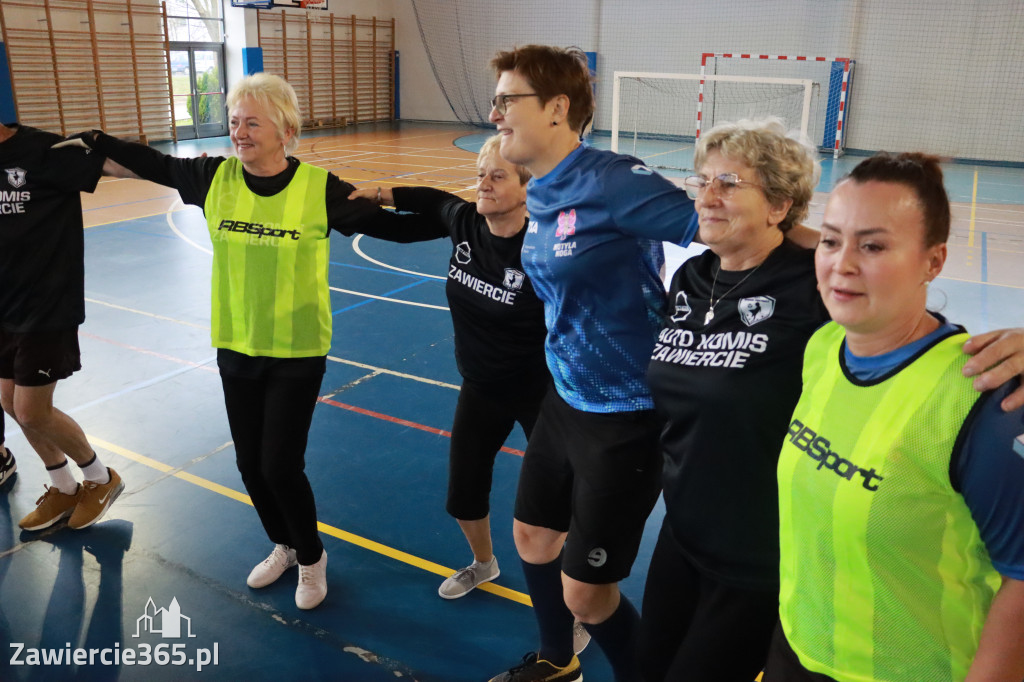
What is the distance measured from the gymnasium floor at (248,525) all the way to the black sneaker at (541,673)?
131 millimetres

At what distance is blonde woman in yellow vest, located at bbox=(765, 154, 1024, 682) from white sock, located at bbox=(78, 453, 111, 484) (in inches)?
153

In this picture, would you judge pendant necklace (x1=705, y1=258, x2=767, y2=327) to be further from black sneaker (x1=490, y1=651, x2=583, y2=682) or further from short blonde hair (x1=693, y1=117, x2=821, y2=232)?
black sneaker (x1=490, y1=651, x2=583, y2=682)

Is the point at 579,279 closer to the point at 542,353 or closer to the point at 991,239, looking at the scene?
the point at 542,353

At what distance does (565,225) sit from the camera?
258 cm

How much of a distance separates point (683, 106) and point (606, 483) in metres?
22.2

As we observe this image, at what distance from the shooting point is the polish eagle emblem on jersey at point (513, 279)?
3162 millimetres

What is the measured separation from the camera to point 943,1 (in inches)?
754

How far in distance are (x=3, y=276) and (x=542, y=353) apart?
272cm

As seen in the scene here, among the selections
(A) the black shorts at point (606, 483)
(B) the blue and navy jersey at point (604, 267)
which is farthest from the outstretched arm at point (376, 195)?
(A) the black shorts at point (606, 483)

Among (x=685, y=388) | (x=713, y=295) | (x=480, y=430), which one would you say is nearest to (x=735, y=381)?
(x=685, y=388)

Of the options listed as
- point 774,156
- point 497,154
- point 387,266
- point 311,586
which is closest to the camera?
point 774,156

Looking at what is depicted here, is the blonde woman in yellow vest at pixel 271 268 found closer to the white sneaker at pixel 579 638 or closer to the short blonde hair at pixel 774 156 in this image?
the white sneaker at pixel 579 638

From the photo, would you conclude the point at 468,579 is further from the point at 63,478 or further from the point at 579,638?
the point at 63,478

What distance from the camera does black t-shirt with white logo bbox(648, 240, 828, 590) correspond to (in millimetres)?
1974
